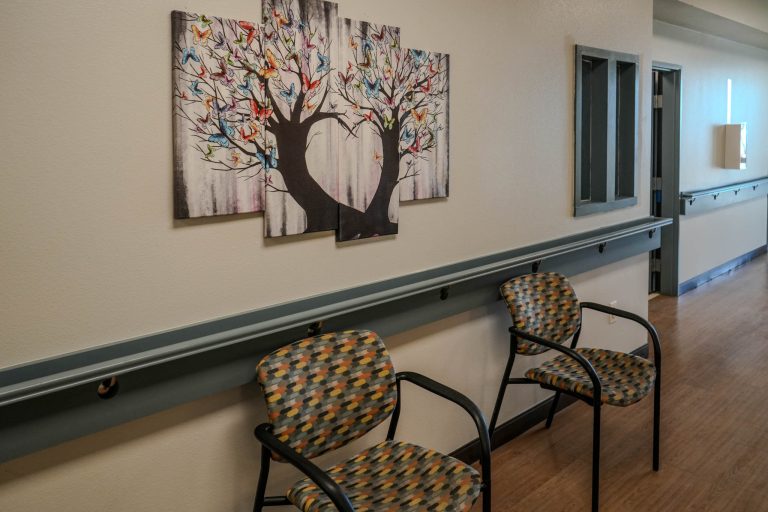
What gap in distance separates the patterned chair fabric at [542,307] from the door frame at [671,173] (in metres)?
3.20

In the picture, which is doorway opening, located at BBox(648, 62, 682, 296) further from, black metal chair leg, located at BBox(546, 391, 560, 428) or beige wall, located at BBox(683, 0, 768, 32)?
black metal chair leg, located at BBox(546, 391, 560, 428)

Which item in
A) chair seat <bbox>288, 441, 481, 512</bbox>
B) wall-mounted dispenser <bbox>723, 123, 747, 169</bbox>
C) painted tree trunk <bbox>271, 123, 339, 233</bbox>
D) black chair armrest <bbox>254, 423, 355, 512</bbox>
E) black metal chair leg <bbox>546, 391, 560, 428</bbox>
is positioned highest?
wall-mounted dispenser <bbox>723, 123, 747, 169</bbox>

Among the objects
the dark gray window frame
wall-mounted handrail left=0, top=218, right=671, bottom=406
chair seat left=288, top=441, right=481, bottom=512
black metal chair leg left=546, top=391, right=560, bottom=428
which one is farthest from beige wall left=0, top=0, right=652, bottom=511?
the dark gray window frame

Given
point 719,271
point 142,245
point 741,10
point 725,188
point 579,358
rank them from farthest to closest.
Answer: point 719,271 → point 725,188 → point 741,10 → point 579,358 → point 142,245

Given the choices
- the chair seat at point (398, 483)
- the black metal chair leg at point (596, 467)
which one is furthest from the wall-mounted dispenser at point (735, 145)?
the chair seat at point (398, 483)

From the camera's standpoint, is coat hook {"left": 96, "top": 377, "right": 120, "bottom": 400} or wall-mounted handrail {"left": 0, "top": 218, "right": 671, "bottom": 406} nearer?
wall-mounted handrail {"left": 0, "top": 218, "right": 671, "bottom": 406}

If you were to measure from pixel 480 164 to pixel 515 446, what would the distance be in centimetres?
126

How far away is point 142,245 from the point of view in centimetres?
170

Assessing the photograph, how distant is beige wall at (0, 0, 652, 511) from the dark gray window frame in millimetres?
815

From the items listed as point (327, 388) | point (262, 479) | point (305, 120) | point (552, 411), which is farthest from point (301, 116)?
point (552, 411)

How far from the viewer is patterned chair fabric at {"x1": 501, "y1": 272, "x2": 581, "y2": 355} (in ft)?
8.82

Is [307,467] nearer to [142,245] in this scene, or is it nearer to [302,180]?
[142,245]

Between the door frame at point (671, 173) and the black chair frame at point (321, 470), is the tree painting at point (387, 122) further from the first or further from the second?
the door frame at point (671, 173)

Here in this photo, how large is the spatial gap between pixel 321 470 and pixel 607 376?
1492 millimetres
